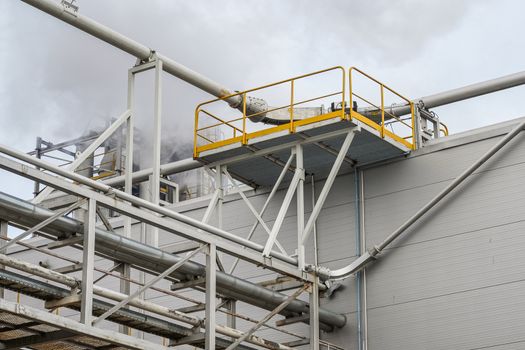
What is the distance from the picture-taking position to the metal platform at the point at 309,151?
2656 cm

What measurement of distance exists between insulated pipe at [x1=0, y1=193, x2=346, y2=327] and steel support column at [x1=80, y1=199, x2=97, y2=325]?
2.65 ft

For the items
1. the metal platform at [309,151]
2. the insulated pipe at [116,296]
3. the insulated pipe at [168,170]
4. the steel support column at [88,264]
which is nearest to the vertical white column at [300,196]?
the metal platform at [309,151]

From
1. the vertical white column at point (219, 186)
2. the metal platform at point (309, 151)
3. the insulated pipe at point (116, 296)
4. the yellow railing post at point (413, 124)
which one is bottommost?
the insulated pipe at point (116, 296)

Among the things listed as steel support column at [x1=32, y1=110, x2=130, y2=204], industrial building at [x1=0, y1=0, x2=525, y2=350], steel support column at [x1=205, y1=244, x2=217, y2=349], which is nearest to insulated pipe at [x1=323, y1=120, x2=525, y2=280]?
industrial building at [x1=0, y1=0, x2=525, y2=350]

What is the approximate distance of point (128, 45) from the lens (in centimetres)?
2600

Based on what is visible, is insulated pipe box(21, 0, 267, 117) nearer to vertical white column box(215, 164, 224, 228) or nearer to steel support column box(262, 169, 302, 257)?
vertical white column box(215, 164, 224, 228)

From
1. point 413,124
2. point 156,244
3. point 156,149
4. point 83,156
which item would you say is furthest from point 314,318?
point 83,156

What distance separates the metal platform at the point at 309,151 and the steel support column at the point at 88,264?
286 inches

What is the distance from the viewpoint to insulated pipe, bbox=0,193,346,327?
2078 cm

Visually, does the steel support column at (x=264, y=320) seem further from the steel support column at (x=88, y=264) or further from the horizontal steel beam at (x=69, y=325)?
the steel support column at (x=88, y=264)

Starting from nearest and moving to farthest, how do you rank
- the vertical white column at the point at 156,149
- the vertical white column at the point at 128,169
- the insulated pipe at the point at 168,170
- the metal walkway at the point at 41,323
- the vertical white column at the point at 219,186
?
1. the metal walkway at the point at 41,323
2. the vertical white column at the point at 128,169
3. the vertical white column at the point at 156,149
4. the vertical white column at the point at 219,186
5. the insulated pipe at the point at 168,170

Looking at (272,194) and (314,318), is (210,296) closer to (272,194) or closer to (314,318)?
(314,318)

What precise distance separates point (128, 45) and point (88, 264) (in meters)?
7.48

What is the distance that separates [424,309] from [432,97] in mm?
6716
